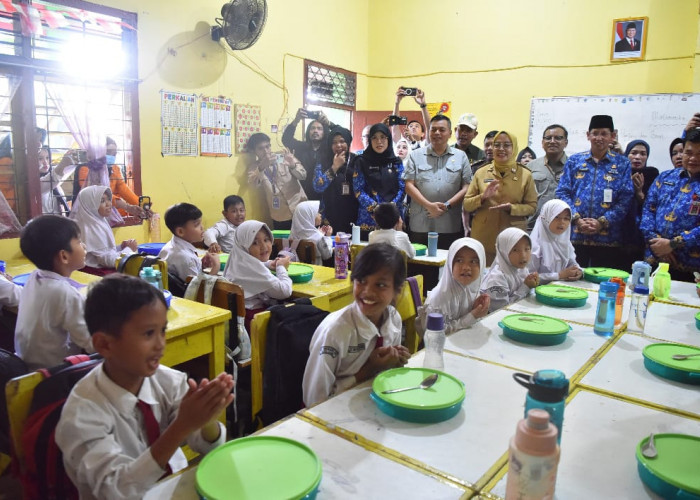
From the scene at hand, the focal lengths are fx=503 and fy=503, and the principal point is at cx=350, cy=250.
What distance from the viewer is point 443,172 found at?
4496 millimetres

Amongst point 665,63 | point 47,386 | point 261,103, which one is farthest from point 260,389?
point 665,63

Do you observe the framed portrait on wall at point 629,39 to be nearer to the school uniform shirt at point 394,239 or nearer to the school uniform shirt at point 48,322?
the school uniform shirt at point 394,239

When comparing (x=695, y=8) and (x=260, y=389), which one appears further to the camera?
(x=695, y=8)

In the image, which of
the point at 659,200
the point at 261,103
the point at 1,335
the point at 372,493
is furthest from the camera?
the point at 261,103

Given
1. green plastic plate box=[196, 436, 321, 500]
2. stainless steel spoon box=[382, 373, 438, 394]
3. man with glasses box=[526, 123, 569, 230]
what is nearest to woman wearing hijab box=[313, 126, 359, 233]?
man with glasses box=[526, 123, 569, 230]

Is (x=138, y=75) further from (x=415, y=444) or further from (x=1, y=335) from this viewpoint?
(x=415, y=444)

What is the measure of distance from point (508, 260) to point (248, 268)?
→ 4.85 feet

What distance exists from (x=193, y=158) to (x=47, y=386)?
4.28 meters

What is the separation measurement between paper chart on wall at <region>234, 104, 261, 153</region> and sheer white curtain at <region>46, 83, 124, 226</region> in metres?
1.44

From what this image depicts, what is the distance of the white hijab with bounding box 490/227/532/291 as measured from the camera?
8.95ft

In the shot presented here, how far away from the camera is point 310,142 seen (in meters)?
5.75

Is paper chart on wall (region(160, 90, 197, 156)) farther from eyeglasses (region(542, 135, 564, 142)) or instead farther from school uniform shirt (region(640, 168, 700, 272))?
school uniform shirt (region(640, 168, 700, 272))

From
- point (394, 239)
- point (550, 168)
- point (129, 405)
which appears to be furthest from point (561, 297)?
point (550, 168)

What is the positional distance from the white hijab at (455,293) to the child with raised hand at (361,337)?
619mm
